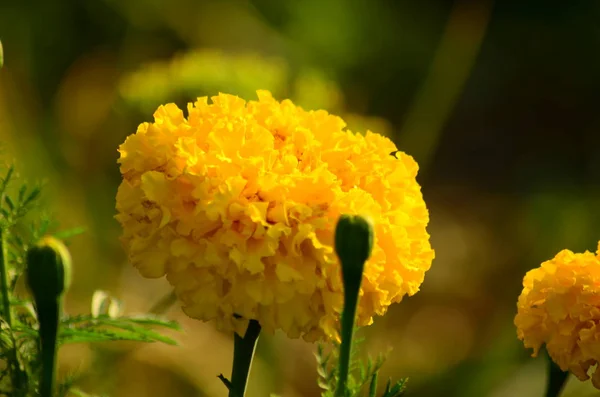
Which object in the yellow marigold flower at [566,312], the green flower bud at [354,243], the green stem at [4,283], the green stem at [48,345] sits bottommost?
the green stem at [48,345]

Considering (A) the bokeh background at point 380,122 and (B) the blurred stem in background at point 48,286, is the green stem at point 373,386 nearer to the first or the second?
(B) the blurred stem in background at point 48,286

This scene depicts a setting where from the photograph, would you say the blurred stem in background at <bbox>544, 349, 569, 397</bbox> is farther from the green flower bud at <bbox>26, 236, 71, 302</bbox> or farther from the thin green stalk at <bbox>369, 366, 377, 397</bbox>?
the green flower bud at <bbox>26, 236, 71, 302</bbox>

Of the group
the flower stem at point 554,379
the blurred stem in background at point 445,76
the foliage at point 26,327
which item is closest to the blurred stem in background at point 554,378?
the flower stem at point 554,379

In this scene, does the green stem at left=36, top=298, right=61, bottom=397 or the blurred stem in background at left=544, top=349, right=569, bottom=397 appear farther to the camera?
the blurred stem in background at left=544, top=349, right=569, bottom=397

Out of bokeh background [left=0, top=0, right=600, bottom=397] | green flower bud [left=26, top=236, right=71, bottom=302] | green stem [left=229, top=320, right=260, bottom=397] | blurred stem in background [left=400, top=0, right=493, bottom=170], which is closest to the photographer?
green flower bud [left=26, top=236, right=71, bottom=302]

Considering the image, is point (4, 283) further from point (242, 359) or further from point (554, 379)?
point (554, 379)

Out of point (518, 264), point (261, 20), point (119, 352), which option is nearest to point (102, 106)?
point (261, 20)

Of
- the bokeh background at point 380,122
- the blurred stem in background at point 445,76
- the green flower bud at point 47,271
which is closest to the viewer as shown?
the green flower bud at point 47,271

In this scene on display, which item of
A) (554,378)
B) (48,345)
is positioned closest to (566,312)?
(554,378)

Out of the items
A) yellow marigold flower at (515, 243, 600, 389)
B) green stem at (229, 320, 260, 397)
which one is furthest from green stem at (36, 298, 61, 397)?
→ yellow marigold flower at (515, 243, 600, 389)
